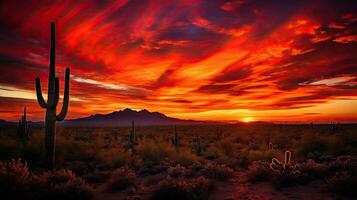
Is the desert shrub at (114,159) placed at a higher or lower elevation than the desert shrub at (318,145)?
lower

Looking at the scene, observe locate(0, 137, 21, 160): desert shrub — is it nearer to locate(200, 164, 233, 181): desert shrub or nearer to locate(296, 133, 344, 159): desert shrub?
locate(200, 164, 233, 181): desert shrub

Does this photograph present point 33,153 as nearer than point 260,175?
No

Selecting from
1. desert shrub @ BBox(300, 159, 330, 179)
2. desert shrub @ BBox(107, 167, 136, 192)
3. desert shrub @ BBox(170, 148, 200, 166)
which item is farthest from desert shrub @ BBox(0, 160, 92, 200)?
desert shrub @ BBox(300, 159, 330, 179)

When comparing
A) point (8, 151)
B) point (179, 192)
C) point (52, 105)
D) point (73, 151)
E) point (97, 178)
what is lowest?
point (97, 178)

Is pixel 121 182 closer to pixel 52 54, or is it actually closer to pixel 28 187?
pixel 28 187

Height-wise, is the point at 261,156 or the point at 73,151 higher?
the point at 73,151

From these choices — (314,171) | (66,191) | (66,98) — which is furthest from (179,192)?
(66,98)

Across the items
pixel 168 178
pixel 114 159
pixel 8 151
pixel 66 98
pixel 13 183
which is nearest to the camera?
pixel 13 183

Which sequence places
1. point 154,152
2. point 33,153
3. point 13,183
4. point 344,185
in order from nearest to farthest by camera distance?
point 13,183 < point 344,185 < point 33,153 < point 154,152

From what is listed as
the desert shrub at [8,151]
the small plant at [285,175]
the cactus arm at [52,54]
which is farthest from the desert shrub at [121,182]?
the desert shrub at [8,151]

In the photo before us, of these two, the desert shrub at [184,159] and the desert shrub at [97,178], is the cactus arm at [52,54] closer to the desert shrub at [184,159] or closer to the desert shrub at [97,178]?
the desert shrub at [97,178]

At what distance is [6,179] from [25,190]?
0.60 meters

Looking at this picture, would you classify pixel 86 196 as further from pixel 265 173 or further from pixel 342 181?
pixel 342 181

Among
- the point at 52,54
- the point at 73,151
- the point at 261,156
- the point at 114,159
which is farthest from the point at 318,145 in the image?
the point at 52,54
